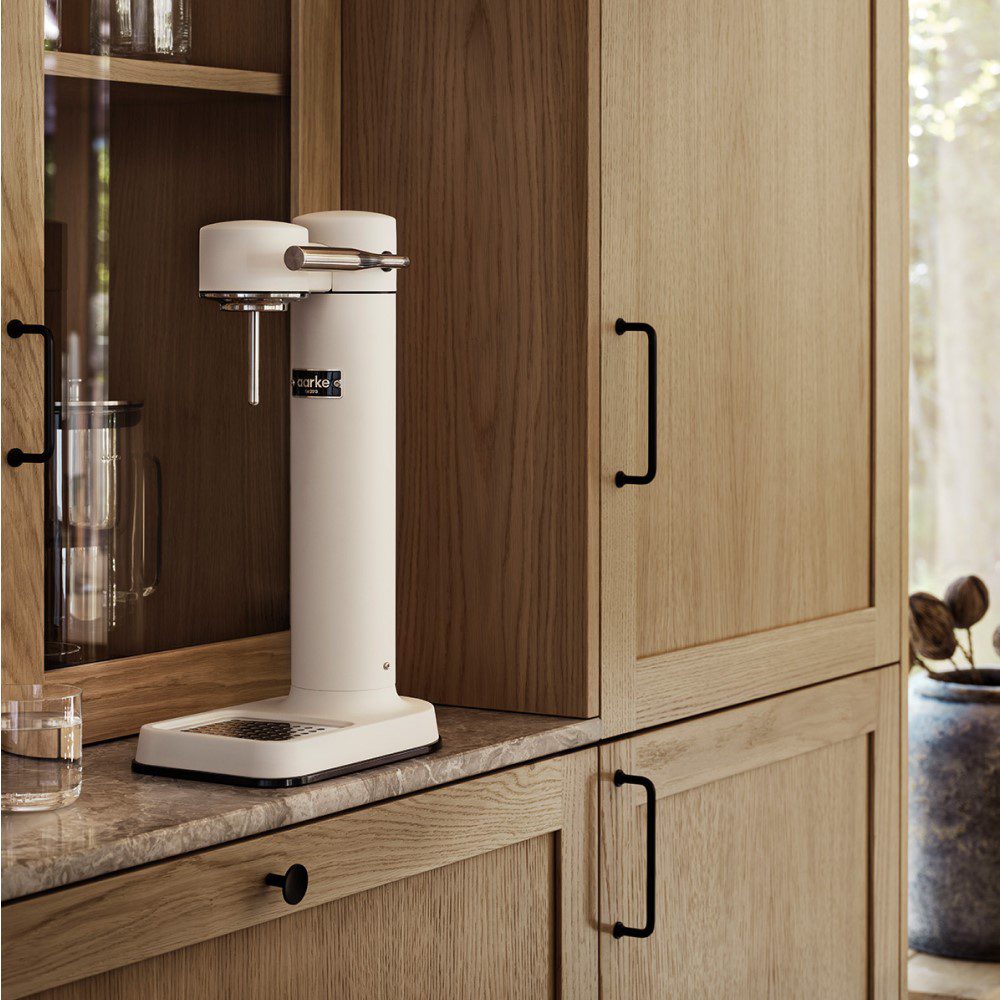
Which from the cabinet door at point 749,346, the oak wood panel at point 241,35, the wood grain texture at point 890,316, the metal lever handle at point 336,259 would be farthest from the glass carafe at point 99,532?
the wood grain texture at point 890,316

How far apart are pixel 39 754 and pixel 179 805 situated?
0.13 metres

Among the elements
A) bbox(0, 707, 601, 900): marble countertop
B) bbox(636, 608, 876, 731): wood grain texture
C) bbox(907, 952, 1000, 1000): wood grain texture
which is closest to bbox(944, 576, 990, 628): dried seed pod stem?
bbox(907, 952, 1000, 1000): wood grain texture

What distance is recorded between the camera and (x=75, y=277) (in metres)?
1.47

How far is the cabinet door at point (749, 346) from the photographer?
1.69m

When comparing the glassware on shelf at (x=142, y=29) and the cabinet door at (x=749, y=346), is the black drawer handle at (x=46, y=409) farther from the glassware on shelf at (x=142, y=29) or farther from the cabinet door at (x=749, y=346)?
the cabinet door at (x=749, y=346)

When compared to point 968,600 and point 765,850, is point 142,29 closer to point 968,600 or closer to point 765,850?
point 765,850

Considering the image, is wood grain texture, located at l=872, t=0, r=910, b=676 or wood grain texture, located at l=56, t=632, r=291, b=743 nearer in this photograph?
wood grain texture, located at l=56, t=632, r=291, b=743

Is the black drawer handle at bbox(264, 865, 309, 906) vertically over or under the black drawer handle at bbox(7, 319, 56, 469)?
under

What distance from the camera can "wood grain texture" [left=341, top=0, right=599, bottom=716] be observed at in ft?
5.32

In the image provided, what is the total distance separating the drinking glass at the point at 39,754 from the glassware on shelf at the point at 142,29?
2.25 feet

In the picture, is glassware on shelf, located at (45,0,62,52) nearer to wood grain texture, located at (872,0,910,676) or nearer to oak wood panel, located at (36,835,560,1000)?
oak wood panel, located at (36,835,560,1000)

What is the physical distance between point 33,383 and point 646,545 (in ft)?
2.37

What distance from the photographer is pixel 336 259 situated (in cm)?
141

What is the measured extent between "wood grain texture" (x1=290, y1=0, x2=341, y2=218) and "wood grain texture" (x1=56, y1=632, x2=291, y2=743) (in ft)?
1.67
